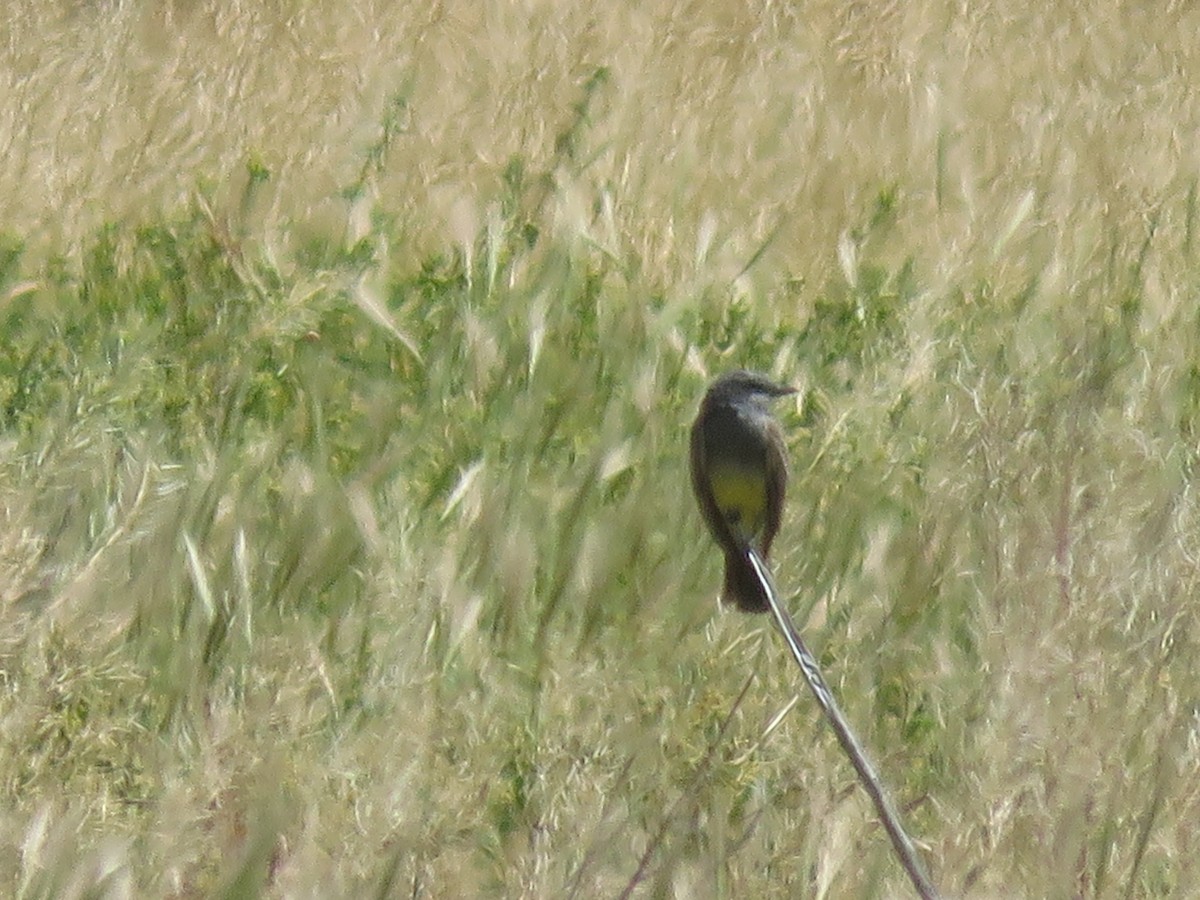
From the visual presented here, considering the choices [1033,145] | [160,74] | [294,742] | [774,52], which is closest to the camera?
[294,742]

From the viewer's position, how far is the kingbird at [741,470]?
250 cm

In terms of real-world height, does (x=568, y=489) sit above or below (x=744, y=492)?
below

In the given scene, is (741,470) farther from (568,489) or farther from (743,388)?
(568,489)

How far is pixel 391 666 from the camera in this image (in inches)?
81.4

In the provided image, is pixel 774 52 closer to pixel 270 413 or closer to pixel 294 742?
pixel 270 413

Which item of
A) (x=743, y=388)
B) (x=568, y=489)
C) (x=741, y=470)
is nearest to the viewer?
(x=741, y=470)

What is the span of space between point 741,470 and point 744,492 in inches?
1.9

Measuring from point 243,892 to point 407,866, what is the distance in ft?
0.51

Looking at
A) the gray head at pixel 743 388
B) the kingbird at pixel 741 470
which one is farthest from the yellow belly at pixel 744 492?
the gray head at pixel 743 388

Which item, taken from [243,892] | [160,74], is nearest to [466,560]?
[243,892]

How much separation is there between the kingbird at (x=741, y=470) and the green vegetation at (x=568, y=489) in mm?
50

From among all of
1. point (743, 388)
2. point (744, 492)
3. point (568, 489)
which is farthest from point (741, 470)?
point (568, 489)

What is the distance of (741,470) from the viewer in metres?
2.87

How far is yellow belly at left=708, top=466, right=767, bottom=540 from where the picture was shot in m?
2.77
